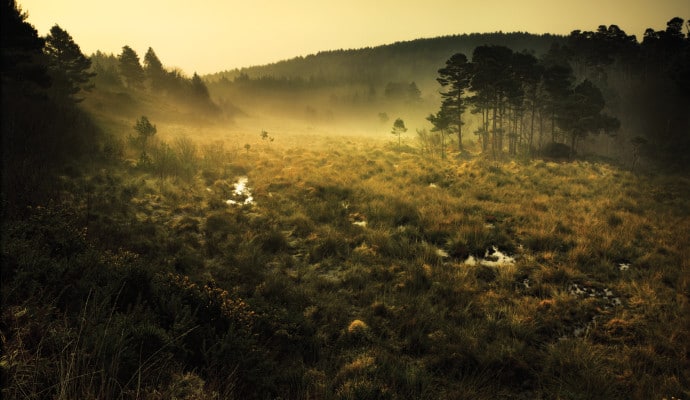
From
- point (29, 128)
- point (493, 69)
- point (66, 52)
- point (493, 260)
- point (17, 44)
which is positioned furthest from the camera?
point (493, 69)

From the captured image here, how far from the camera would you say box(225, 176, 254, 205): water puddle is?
40.8ft

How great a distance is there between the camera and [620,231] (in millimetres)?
9414

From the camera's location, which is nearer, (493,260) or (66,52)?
(493,260)

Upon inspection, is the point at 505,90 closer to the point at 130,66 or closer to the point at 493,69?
the point at 493,69

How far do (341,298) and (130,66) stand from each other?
67.8 m

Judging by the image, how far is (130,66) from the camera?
5619 cm

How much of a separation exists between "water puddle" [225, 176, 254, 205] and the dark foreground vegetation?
4.7 inches

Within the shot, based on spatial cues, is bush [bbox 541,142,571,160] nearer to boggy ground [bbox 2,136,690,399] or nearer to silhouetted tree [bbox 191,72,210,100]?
boggy ground [bbox 2,136,690,399]

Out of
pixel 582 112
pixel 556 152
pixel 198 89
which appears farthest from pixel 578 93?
pixel 198 89

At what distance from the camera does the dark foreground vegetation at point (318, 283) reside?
350cm

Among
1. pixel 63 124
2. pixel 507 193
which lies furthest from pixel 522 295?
pixel 63 124

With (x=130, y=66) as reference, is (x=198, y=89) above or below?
below

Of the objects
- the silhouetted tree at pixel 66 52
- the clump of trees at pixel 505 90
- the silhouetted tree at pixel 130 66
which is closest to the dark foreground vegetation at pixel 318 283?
the silhouetted tree at pixel 66 52

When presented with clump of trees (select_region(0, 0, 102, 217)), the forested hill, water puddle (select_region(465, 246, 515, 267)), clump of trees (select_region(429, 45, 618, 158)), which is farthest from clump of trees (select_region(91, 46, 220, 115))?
the forested hill
